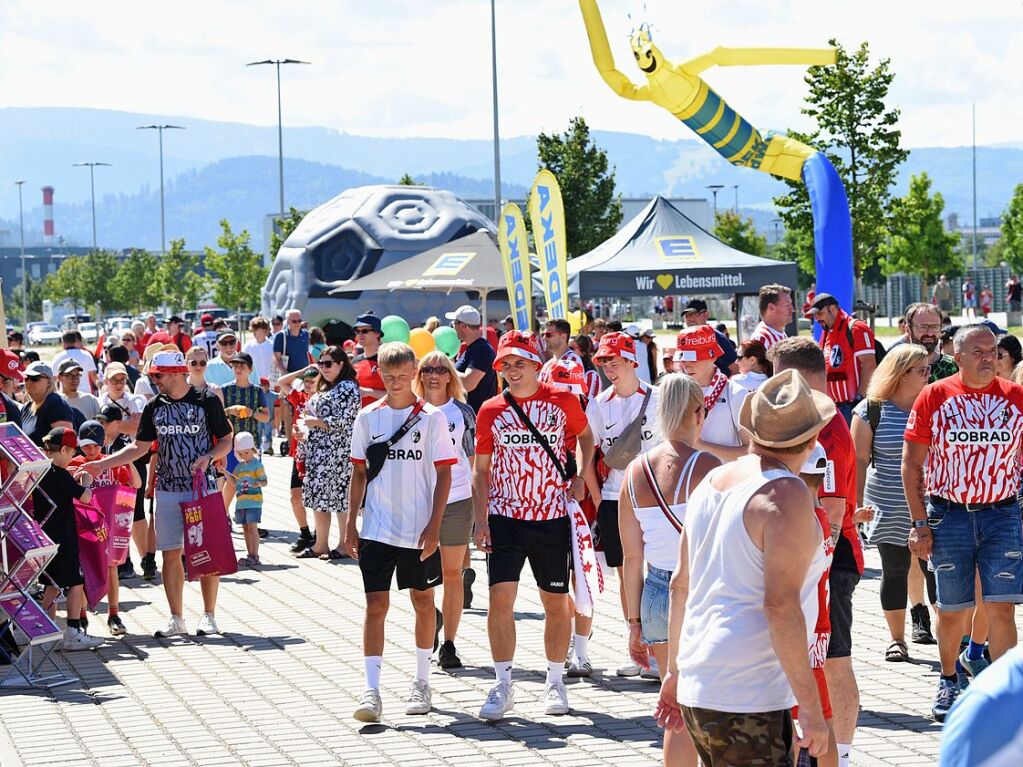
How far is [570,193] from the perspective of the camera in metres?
43.1

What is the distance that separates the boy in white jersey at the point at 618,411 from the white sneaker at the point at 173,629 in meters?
2.91

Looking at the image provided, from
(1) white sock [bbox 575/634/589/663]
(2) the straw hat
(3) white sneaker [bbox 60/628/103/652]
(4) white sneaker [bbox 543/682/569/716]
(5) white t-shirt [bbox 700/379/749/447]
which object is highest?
(2) the straw hat

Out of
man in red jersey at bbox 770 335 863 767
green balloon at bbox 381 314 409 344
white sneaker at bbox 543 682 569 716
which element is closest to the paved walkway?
white sneaker at bbox 543 682 569 716

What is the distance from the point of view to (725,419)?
7.46 metres

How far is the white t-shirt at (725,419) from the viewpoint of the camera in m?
7.36

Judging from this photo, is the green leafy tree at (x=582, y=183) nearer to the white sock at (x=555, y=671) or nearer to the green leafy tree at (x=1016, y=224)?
the green leafy tree at (x=1016, y=224)

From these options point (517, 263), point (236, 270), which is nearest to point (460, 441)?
point (517, 263)

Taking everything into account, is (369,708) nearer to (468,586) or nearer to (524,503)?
(524,503)

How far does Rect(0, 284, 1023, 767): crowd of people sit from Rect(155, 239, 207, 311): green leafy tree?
64.3 m

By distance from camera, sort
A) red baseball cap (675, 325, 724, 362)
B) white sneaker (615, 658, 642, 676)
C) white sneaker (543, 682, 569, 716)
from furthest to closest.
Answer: white sneaker (615, 658, 642, 676), red baseball cap (675, 325, 724, 362), white sneaker (543, 682, 569, 716)

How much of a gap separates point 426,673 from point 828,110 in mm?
24191

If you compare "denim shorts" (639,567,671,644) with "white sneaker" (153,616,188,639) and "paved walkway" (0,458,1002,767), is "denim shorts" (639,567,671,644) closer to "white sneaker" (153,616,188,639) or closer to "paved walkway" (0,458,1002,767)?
"paved walkway" (0,458,1002,767)

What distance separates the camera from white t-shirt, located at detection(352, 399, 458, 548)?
7.10 m

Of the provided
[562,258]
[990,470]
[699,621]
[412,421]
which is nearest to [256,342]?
[562,258]
